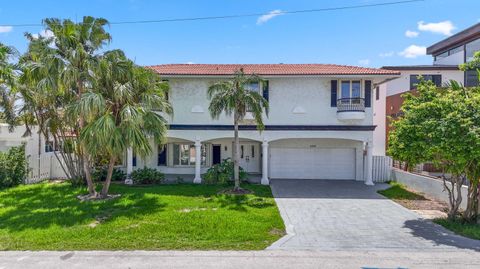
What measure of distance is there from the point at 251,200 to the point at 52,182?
1127 centimetres

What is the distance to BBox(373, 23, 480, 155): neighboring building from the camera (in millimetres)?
22297

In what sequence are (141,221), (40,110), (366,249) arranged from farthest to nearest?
(40,110) < (141,221) < (366,249)

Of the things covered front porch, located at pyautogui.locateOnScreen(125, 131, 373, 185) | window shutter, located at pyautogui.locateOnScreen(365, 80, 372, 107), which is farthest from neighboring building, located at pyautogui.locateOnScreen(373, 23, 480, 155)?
window shutter, located at pyautogui.locateOnScreen(365, 80, 372, 107)

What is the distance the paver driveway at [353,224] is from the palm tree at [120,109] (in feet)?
19.6

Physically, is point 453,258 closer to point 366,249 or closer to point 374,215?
point 366,249

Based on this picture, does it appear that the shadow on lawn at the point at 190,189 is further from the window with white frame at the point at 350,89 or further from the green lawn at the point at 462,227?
the window with white frame at the point at 350,89

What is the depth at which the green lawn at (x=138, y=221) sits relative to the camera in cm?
746

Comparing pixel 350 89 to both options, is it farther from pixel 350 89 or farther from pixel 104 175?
pixel 104 175

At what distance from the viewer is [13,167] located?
14.6 meters

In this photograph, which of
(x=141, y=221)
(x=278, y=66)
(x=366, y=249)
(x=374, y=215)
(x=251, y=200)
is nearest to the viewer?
(x=366, y=249)

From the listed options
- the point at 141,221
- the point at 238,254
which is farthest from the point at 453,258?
the point at 141,221

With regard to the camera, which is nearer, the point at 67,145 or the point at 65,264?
the point at 65,264

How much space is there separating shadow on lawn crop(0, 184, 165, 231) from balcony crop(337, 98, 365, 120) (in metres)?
10.5

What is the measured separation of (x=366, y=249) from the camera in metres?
7.23
